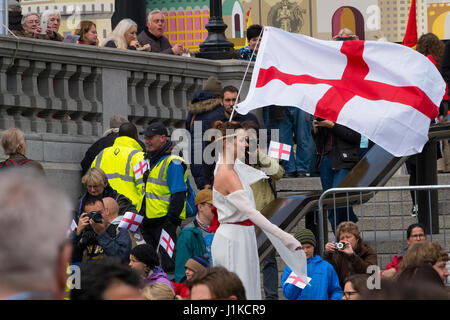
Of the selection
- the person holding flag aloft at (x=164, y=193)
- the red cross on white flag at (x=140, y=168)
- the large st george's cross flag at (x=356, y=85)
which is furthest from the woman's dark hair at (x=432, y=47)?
the red cross on white flag at (x=140, y=168)

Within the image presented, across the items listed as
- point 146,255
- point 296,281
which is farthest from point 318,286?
point 146,255

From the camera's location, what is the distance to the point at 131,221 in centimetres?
988

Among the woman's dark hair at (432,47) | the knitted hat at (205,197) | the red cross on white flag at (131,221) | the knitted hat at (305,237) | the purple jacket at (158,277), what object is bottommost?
the purple jacket at (158,277)

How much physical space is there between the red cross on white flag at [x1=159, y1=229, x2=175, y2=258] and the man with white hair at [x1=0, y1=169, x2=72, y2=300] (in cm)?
779

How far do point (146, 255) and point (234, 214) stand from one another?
108 cm

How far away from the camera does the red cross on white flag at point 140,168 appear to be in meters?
10.7

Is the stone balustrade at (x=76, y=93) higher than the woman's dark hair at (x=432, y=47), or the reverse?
the woman's dark hair at (x=432, y=47)

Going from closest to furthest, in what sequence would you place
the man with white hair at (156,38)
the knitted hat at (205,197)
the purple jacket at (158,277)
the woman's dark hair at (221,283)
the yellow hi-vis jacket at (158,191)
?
the woman's dark hair at (221,283), the purple jacket at (158,277), the knitted hat at (205,197), the yellow hi-vis jacket at (158,191), the man with white hair at (156,38)

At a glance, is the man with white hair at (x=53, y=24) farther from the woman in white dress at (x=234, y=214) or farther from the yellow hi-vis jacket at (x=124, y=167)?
the woman in white dress at (x=234, y=214)

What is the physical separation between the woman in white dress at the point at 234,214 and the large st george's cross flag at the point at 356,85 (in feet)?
7.12

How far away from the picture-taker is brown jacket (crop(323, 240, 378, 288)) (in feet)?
29.5

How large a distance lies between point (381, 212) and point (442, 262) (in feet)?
15.3

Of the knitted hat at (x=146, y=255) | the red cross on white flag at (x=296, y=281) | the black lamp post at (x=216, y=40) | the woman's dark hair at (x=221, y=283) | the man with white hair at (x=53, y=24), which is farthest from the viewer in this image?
the black lamp post at (x=216, y=40)

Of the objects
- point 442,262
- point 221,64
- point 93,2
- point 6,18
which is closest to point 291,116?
point 221,64
